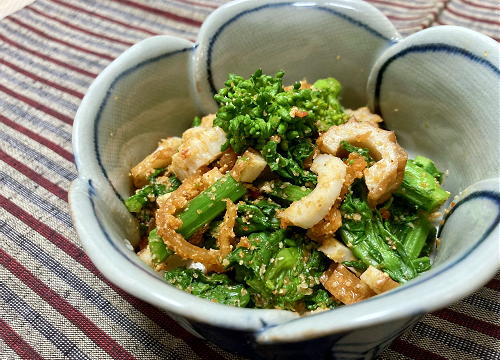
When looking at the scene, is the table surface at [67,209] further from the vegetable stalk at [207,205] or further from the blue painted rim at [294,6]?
the blue painted rim at [294,6]

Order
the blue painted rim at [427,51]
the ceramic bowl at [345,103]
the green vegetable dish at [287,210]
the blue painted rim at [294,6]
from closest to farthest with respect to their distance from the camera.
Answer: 1. the ceramic bowl at [345,103]
2. the green vegetable dish at [287,210]
3. the blue painted rim at [427,51]
4. the blue painted rim at [294,6]

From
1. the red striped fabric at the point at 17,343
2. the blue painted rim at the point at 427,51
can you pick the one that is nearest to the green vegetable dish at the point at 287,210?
the blue painted rim at the point at 427,51

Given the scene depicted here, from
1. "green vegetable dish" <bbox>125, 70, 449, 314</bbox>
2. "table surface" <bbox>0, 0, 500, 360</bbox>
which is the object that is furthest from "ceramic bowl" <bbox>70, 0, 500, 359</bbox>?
"table surface" <bbox>0, 0, 500, 360</bbox>

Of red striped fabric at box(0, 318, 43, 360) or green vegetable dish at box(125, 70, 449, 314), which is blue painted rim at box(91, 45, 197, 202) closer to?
green vegetable dish at box(125, 70, 449, 314)

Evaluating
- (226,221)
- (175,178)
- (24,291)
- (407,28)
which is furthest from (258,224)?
(407,28)

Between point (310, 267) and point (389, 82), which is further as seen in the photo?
point (389, 82)

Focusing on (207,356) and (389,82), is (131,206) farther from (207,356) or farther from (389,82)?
(389,82)
